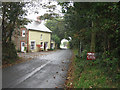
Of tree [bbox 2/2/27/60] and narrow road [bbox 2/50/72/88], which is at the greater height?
tree [bbox 2/2/27/60]

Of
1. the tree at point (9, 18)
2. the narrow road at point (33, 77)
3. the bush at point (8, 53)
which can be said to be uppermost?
the tree at point (9, 18)

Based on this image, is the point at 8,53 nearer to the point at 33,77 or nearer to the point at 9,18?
the point at 9,18

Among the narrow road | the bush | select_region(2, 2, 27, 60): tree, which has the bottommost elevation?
the narrow road

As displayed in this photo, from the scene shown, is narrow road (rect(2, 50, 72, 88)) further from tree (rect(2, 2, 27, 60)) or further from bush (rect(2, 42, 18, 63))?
tree (rect(2, 2, 27, 60))

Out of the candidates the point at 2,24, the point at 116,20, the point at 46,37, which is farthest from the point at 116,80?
the point at 46,37

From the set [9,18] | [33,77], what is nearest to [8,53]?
[9,18]

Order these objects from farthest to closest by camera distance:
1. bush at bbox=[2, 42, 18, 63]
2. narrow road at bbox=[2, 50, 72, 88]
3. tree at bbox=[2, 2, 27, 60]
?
1. bush at bbox=[2, 42, 18, 63]
2. tree at bbox=[2, 2, 27, 60]
3. narrow road at bbox=[2, 50, 72, 88]

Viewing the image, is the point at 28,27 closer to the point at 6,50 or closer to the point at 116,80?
the point at 6,50

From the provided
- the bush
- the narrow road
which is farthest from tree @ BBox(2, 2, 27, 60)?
the narrow road

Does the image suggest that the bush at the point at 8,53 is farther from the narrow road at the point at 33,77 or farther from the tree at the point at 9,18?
the narrow road at the point at 33,77

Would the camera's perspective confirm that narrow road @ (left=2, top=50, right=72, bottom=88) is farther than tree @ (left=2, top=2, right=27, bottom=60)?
No

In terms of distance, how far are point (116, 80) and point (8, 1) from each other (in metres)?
9.99

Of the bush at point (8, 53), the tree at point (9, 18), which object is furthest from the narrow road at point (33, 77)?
the tree at point (9, 18)

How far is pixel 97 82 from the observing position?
4.68 metres
